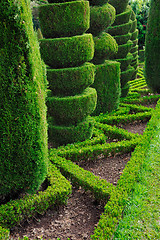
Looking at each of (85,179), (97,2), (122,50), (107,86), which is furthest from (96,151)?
(122,50)

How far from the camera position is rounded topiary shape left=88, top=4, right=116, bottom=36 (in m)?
7.58

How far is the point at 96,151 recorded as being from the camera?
5.65 m

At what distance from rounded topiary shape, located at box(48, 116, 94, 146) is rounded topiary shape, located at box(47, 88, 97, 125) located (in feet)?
0.57

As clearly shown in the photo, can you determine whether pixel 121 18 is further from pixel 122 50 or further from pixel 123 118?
pixel 123 118

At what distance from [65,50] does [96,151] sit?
255 centimetres

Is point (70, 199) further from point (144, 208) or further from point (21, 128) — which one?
point (21, 128)

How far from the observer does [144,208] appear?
12.8ft

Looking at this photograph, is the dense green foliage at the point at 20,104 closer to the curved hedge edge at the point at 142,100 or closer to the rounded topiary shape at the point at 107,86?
the rounded topiary shape at the point at 107,86

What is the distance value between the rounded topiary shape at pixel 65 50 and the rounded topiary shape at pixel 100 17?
1.96 metres

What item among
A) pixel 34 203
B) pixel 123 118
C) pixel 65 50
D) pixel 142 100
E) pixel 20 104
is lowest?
pixel 142 100

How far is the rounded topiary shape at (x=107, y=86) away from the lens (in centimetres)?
819

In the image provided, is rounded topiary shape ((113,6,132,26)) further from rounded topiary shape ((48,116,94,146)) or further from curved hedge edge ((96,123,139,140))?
rounded topiary shape ((48,116,94,146))

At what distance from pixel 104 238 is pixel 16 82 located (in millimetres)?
2487

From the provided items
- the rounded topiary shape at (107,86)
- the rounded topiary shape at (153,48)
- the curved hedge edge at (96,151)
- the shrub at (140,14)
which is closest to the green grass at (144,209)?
the curved hedge edge at (96,151)
